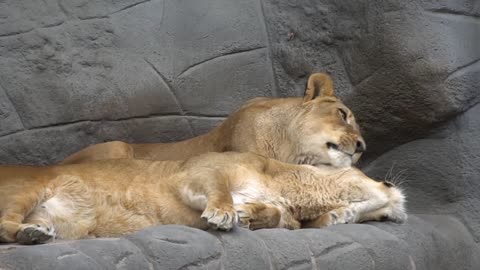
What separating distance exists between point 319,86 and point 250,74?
70cm

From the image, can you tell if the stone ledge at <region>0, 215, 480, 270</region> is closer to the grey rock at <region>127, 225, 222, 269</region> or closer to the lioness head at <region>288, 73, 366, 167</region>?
the grey rock at <region>127, 225, 222, 269</region>

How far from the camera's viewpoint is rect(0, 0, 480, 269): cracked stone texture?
6254 mm

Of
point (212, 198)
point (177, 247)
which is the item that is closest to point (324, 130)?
point (212, 198)

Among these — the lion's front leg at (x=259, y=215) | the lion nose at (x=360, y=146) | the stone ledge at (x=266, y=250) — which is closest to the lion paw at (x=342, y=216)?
the stone ledge at (x=266, y=250)

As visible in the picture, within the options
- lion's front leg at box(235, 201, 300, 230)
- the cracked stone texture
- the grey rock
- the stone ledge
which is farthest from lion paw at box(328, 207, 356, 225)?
the grey rock

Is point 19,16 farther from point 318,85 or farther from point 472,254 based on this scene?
point 472,254

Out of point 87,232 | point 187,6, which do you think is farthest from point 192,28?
point 87,232

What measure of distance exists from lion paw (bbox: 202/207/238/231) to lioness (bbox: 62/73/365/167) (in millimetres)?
1517

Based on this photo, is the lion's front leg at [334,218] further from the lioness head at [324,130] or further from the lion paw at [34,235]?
the lion paw at [34,235]

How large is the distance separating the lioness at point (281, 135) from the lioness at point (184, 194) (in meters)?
0.50

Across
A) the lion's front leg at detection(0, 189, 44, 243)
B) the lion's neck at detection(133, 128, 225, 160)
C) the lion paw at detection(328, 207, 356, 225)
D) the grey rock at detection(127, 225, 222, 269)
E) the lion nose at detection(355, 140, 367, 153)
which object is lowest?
the lion's neck at detection(133, 128, 225, 160)

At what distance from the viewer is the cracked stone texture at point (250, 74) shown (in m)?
6.25

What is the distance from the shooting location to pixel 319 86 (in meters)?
6.23

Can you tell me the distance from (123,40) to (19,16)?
0.67 metres
